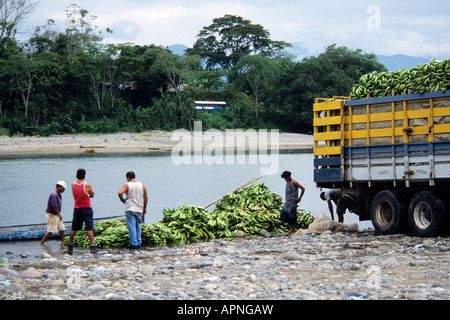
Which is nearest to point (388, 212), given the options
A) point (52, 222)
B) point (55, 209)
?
point (55, 209)

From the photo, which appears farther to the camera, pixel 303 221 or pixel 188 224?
pixel 303 221

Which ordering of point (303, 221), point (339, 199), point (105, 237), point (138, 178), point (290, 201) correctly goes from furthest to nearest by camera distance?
point (138, 178), point (303, 221), point (339, 199), point (290, 201), point (105, 237)

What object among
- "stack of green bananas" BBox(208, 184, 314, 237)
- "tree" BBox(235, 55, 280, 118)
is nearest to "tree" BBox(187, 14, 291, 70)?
"tree" BBox(235, 55, 280, 118)

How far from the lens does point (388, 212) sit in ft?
50.6

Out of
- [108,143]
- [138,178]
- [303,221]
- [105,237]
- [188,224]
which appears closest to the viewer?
[105,237]

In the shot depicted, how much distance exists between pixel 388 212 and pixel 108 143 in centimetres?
4366

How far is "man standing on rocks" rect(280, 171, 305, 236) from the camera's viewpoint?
16.1 meters

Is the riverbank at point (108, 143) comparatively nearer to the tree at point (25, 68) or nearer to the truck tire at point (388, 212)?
the tree at point (25, 68)

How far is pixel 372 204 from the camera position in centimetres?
1557

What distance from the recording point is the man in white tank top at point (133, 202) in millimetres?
14070

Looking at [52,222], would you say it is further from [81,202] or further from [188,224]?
[188,224]

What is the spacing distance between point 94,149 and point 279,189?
25.9m

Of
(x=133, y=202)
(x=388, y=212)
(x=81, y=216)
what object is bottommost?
(x=388, y=212)
